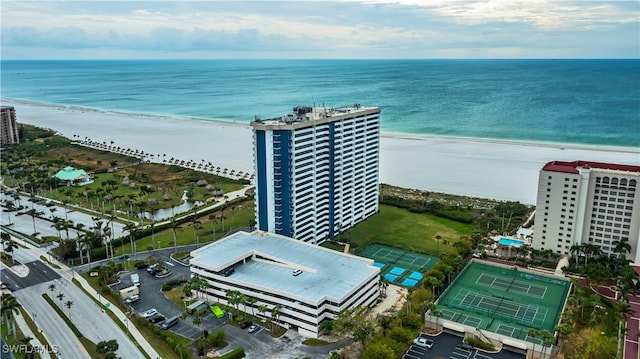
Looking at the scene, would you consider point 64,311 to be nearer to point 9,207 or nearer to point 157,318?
point 157,318

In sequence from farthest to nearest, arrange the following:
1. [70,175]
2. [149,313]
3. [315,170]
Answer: [70,175], [315,170], [149,313]

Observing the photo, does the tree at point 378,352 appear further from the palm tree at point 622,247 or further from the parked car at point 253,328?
the palm tree at point 622,247

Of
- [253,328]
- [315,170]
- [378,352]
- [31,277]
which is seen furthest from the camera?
[315,170]

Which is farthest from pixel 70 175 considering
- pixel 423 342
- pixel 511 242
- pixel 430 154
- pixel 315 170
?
pixel 511 242

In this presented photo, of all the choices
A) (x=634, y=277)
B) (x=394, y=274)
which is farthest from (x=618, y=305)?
(x=394, y=274)

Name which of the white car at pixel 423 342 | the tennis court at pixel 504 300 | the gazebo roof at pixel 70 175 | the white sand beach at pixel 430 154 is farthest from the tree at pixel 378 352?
the gazebo roof at pixel 70 175

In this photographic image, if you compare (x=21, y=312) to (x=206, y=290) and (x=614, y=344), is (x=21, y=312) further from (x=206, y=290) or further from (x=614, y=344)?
(x=614, y=344)

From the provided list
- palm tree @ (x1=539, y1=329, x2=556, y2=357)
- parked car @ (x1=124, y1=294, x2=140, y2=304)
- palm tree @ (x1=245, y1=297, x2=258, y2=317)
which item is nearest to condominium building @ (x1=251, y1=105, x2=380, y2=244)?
palm tree @ (x1=245, y1=297, x2=258, y2=317)
